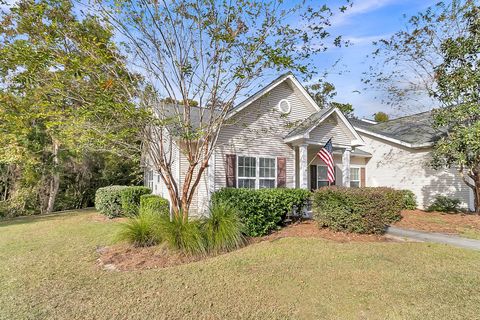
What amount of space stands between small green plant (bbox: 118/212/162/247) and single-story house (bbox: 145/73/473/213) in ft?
12.6

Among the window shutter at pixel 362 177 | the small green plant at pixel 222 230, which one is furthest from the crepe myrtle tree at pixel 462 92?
the small green plant at pixel 222 230

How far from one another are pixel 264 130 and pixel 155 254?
728 cm

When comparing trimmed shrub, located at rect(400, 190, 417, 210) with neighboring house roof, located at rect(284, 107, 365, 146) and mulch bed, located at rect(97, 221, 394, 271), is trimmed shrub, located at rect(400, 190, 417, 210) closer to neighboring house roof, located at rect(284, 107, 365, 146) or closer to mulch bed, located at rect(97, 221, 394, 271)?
neighboring house roof, located at rect(284, 107, 365, 146)

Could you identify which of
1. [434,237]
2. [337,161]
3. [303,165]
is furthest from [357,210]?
[337,161]

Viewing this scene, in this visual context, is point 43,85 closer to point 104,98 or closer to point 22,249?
point 104,98

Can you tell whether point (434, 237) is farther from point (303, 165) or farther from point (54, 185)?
point (54, 185)

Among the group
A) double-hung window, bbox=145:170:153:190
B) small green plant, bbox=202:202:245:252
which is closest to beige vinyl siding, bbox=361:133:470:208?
small green plant, bbox=202:202:245:252

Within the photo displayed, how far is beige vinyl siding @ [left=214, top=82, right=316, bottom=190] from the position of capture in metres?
11.3

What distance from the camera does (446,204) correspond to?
44.4 ft

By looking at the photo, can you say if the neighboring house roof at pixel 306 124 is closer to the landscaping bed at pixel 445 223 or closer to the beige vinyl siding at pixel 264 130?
the beige vinyl siding at pixel 264 130

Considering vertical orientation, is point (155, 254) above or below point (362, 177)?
below

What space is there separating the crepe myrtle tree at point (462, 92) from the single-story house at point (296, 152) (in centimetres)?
315

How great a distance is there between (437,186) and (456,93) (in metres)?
5.42

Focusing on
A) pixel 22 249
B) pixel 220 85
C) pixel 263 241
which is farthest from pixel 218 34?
pixel 22 249
